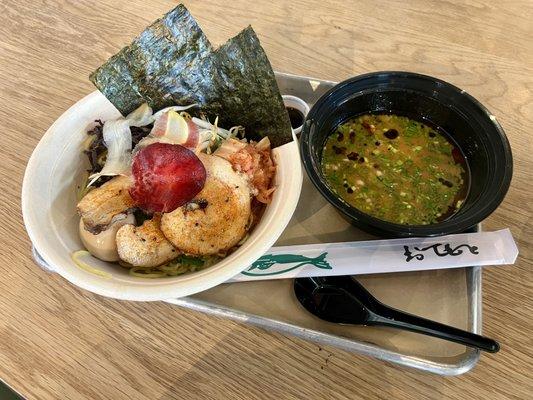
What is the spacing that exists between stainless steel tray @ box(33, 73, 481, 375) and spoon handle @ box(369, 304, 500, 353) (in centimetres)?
6

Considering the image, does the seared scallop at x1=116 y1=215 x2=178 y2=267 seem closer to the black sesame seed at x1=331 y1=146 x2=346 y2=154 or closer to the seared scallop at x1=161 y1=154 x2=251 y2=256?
the seared scallop at x1=161 y1=154 x2=251 y2=256

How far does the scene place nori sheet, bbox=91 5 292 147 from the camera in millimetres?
1166

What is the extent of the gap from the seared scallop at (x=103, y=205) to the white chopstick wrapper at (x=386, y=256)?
1.22ft

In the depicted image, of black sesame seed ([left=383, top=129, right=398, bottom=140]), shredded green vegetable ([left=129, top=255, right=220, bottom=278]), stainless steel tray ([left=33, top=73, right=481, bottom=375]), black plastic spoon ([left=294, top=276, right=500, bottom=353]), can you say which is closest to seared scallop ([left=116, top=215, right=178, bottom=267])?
shredded green vegetable ([left=129, top=255, right=220, bottom=278])

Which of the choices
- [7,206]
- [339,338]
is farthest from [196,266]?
[7,206]

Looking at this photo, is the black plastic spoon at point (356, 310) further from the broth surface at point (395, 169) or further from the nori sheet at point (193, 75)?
the nori sheet at point (193, 75)

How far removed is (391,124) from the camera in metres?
1.44

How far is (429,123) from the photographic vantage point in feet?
4.67

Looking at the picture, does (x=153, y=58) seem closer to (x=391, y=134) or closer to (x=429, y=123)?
(x=391, y=134)

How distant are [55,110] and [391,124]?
1.26 meters

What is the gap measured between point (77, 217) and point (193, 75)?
0.52 meters

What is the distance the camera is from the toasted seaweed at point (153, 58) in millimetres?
1169

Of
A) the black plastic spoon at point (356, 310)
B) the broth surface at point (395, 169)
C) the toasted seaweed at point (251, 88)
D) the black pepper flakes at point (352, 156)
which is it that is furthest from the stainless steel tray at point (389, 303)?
the toasted seaweed at point (251, 88)

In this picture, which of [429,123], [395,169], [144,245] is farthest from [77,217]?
[429,123]
